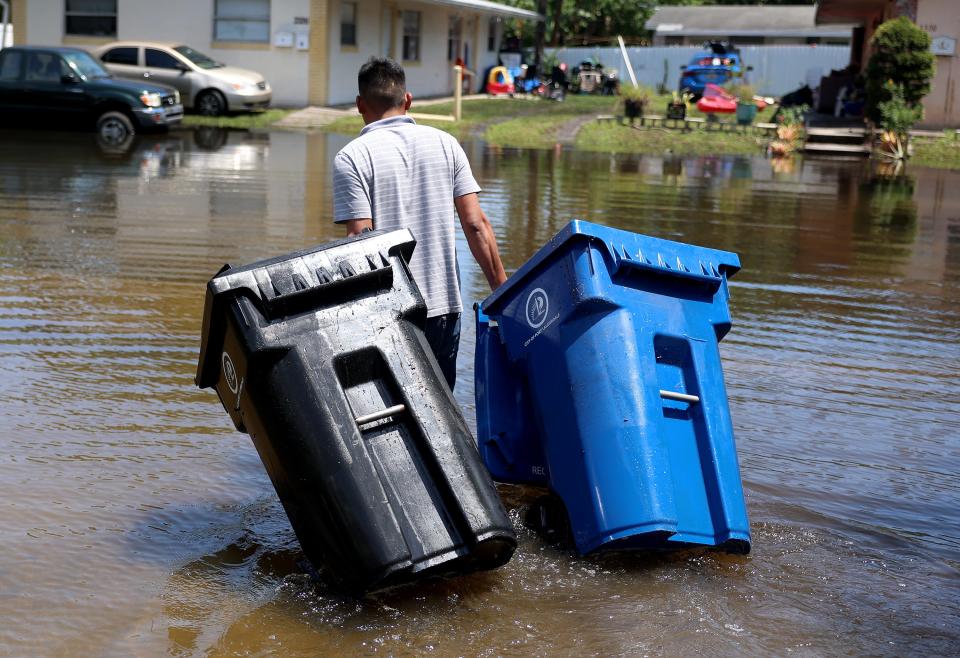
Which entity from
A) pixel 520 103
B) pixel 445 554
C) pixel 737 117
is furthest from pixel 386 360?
pixel 520 103

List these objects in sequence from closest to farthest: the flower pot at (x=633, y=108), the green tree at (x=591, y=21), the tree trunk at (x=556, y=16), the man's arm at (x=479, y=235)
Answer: the man's arm at (x=479, y=235)
the flower pot at (x=633, y=108)
the tree trunk at (x=556, y=16)
the green tree at (x=591, y=21)

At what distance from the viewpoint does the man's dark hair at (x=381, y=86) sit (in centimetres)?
427

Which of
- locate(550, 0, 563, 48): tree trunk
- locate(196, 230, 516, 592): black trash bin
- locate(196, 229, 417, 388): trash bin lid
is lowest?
locate(196, 230, 516, 592): black trash bin

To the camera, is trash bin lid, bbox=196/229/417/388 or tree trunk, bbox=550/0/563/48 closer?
trash bin lid, bbox=196/229/417/388

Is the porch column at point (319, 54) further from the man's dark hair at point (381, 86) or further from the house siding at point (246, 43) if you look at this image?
the man's dark hair at point (381, 86)

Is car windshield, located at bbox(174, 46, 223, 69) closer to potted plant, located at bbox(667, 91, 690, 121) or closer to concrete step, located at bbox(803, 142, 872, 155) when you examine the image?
potted plant, located at bbox(667, 91, 690, 121)

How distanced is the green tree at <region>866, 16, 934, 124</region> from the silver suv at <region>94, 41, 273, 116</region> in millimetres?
13305

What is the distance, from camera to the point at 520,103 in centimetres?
3331

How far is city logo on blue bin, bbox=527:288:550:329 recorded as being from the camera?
13.2 ft

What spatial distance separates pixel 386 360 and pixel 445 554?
24.4 inches

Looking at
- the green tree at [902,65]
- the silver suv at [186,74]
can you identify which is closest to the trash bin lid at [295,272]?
the green tree at [902,65]

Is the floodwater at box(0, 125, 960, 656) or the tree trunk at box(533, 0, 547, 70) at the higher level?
the tree trunk at box(533, 0, 547, 70)

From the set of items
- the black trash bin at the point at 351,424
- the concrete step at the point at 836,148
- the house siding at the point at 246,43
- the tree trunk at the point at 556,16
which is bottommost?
the black trash bin at the point at 351,424

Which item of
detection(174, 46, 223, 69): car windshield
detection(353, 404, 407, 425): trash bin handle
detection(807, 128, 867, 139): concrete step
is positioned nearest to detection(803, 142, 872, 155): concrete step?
detection(807, 128, 867, 139): concrete step
